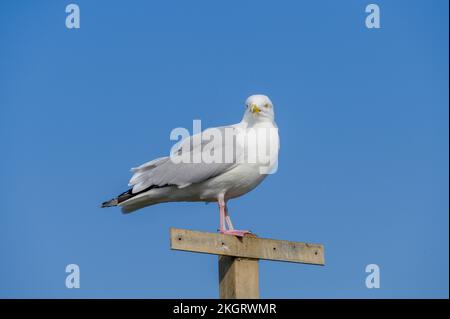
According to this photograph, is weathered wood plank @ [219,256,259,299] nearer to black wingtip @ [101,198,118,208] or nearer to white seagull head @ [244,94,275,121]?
black wingtip @ [101,198,118,208]

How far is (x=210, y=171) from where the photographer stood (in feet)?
47.7

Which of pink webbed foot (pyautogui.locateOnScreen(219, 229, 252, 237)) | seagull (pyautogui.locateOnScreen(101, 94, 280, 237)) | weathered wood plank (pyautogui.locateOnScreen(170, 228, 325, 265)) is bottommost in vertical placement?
weathered wood plank (pyautogui.locateOnScreen(170, 228, 325, 265))

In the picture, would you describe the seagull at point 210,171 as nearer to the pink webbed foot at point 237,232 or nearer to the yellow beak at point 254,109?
the yellow beak at point 254,109

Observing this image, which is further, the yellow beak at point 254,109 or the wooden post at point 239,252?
the yellow beak at point 254,109

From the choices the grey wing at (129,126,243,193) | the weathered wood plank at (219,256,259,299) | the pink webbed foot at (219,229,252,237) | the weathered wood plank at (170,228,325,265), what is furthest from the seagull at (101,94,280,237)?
the weathered wood plank at (219,256,259,299)

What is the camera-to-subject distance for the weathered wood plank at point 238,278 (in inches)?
462

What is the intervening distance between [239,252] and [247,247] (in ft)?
0.52

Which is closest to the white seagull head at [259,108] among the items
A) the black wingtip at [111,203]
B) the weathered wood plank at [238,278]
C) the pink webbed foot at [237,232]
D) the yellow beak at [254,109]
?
the yellow beak at [254,109]

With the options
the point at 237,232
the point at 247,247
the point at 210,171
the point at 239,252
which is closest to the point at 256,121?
the point at 210,171

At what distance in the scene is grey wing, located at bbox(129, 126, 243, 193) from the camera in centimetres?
1452

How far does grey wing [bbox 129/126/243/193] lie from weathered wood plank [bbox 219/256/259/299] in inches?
98.1

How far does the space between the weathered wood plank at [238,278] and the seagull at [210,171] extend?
6.83 ft

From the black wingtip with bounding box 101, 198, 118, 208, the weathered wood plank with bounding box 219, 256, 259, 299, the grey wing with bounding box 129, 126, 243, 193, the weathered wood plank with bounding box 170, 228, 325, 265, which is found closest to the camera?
the weathered wood plank with bounding box 170, 228, 325, 265

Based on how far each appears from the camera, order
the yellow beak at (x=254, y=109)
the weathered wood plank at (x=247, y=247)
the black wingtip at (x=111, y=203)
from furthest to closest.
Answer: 1. the yellow beak at (x=254, y=109)
2. the black wingtip at (x=111, y=203)
3. the weathered wood plank at (x=247, y=247)
